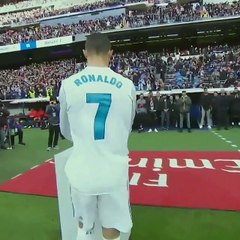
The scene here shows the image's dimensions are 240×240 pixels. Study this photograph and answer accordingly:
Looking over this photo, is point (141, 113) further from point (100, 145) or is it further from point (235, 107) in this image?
point (100, 145)

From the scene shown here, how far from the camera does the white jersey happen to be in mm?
2549

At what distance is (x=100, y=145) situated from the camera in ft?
8.37

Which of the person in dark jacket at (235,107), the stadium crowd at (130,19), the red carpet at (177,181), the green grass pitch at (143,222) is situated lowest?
the red carpet at (177,181)

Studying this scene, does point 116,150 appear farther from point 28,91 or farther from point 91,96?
point 28,91

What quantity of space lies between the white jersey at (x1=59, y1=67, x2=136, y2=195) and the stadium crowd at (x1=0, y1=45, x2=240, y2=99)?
1778 centimetres

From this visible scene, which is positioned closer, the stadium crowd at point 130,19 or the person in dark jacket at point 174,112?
the person in dark jacket at point 174,112

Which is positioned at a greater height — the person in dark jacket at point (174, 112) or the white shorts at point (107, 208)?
the white shorts at point (107, 208)

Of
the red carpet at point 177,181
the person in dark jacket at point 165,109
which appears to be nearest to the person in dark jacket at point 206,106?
the person in dark jacket at point 165,109

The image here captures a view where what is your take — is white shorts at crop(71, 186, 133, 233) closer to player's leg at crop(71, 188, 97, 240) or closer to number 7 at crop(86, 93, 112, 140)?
player's leg at crop(71, 188, 97, 240)

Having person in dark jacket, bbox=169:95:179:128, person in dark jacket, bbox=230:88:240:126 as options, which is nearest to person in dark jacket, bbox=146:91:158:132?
person in dark jacket, bbox=169:95:179:128

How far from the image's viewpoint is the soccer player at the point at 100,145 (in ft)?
8.37

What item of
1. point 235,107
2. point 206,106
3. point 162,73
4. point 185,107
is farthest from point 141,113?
point 162,73

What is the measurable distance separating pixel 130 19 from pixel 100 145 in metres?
31.8

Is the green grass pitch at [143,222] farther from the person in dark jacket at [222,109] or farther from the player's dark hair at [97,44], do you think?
the person in dark jacket at [222,109]
